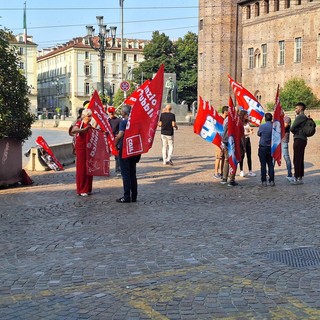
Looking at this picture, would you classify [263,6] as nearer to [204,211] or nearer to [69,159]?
[69,159]

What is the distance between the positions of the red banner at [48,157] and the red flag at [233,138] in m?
5.51

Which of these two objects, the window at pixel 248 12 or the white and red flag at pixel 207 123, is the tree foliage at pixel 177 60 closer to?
the window at pixel 248 12

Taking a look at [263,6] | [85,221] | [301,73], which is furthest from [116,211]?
[263,6]

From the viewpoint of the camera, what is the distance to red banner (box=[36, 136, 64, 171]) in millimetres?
16641

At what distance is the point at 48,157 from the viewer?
659 inches

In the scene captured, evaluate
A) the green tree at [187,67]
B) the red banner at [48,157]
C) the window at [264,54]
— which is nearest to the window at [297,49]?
the window at [264,54]

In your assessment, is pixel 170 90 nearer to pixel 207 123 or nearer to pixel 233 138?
pixel 207 123

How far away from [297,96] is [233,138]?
44.6 metres

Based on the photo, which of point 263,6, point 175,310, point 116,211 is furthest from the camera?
point 263,6

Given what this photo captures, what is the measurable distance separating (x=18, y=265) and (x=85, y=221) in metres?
2.67

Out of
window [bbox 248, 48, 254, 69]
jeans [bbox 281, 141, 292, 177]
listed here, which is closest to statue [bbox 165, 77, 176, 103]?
window [bbox 248, 48, 254, 69]

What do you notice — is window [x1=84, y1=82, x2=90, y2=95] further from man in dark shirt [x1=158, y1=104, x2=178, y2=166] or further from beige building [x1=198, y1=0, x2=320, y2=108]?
man in dark shirt [x1=158, y1=104, x2=178, y2=166]

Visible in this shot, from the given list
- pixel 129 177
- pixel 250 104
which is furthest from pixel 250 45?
pixel 129 177

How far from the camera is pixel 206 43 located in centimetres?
7125
